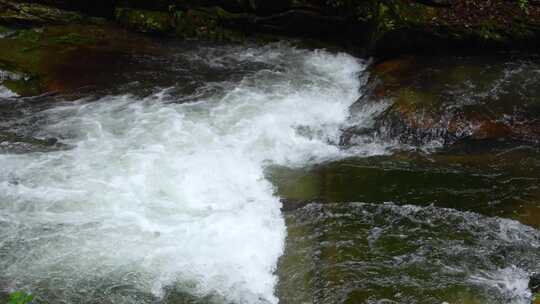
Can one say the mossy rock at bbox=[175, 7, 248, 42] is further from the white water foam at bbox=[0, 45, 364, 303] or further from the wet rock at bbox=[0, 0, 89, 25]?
the wet rock at bbox=[0, 0, 89, 25]

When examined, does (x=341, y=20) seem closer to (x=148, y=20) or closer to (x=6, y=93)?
(x=148, y=20)

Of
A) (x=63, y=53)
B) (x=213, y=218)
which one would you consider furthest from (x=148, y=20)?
(x=213, y=218)

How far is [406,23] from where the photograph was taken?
366 inches

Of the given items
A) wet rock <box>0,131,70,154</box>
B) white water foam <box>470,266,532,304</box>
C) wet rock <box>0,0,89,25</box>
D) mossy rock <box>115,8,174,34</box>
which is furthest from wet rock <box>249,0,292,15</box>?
white water foam <box>470,266,532,304</box>

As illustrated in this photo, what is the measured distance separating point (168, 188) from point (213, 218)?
0.92 meters

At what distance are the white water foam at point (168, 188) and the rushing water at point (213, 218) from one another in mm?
21

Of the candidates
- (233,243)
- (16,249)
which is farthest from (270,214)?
(16,249)

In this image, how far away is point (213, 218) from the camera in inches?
238

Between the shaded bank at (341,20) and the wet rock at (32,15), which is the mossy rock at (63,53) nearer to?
the wet rock at (32,15)

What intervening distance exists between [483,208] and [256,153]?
10.6ft

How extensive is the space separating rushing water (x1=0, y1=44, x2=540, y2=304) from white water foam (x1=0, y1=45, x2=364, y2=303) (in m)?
0.02

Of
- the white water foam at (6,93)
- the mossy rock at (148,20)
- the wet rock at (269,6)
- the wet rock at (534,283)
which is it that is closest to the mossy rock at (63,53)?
the white water foam at (6,93)

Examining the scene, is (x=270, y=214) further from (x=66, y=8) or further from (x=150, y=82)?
A: (x=66, y=8)

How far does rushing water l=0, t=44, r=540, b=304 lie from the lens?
16.2 feet
